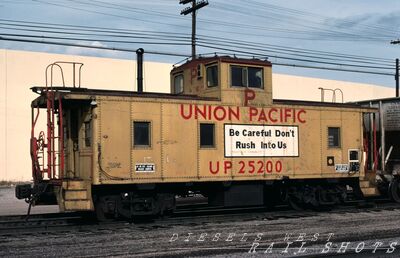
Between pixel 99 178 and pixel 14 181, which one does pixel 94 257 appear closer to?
pixel 99 178

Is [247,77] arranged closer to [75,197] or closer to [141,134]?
[141,134]

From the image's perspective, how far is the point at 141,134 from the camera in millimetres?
14156

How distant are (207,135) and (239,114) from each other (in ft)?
3.81

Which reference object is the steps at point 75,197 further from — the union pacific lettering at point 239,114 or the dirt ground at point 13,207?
the dirt ground at point 13,207

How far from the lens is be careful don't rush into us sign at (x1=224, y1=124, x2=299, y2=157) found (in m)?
15.2

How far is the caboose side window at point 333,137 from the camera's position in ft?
56.5

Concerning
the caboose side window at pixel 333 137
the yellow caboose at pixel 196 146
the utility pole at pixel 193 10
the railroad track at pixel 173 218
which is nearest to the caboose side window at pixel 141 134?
the yellow caboose at pixel 196 146

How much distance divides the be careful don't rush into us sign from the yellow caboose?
0.03 m

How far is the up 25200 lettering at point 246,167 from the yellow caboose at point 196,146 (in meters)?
0.03

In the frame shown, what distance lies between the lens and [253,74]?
16109mm

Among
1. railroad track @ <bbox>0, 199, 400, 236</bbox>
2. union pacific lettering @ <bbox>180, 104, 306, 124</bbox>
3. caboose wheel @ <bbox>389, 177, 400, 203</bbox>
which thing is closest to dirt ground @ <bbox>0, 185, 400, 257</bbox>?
railroad track @ <bbox>0, 199, 400, 236</bbox>

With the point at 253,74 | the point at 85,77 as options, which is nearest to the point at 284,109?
the point at 253,74

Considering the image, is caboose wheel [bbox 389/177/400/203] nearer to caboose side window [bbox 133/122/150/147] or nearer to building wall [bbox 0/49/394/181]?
caboose side window [bbox 133/122/150/147]

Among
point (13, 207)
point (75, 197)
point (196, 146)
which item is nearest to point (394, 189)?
point (196, 146)
